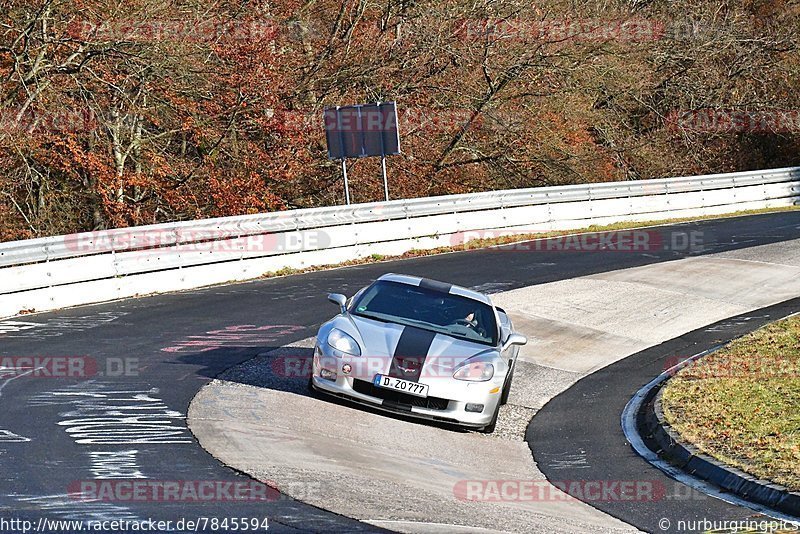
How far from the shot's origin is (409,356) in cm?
1052

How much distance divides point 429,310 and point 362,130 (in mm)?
13020

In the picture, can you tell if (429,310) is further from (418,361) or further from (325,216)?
(325,216)

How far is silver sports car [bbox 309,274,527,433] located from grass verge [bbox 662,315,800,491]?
6.13ft

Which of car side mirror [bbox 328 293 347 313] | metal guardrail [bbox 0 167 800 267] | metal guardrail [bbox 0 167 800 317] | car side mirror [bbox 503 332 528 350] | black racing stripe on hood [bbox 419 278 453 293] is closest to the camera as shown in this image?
car side mirror [bbox 503 332 528 350]

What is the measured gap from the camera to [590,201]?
1149 inches

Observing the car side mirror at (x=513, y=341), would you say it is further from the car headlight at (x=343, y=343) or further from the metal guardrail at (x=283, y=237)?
the metal guardrail at (x=283, y=237)

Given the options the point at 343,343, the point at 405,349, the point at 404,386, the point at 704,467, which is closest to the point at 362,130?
the point at 343,343

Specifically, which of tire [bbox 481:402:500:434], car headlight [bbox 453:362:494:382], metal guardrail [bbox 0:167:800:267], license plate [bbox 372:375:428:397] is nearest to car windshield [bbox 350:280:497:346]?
car headlight [bbox 453:362:494:382]

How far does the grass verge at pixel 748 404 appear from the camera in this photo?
913 cm

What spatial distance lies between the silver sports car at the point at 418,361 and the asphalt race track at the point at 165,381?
82 cm

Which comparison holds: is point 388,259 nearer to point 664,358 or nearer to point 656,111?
point 664,358

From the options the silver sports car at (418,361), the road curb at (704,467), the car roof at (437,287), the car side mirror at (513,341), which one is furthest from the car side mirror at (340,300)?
the road curb at (704,467)

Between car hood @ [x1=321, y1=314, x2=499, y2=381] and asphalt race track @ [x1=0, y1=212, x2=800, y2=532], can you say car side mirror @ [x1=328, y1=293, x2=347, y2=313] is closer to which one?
car hood @ [x1=321, y1=314, x2=499, y2=381]

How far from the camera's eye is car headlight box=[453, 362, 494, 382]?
1058 centimetres
